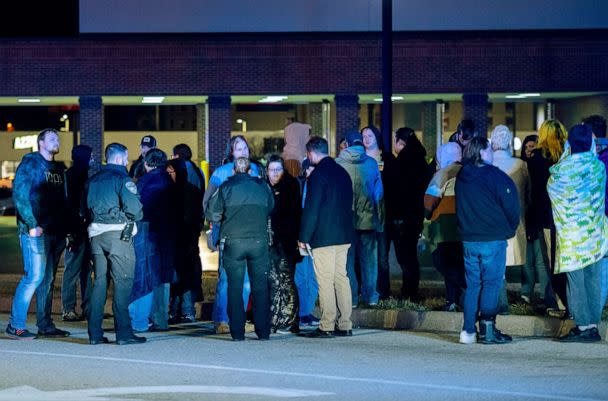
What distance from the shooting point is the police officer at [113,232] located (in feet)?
41.0

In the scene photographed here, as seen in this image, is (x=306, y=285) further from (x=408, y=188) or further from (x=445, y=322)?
(x=408, y=188)

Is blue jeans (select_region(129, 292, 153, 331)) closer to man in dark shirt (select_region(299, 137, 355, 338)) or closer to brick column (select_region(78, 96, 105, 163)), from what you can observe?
man in dark shirt (select_region(299, 137, 355, 338))

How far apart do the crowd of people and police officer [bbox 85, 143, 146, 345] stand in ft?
0.05

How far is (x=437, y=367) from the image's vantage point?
10961mm

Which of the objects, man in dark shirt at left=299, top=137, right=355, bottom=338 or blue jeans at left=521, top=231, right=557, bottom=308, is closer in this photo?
man in dark shirt at left=299, top=137, right=355, bottom=338

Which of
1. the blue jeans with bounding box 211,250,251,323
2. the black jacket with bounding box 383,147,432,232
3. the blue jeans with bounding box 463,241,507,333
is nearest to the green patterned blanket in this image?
the blue jeans with bounding box 463,241,507,333

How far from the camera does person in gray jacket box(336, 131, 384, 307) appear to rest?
563 inches

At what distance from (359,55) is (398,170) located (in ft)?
83.5

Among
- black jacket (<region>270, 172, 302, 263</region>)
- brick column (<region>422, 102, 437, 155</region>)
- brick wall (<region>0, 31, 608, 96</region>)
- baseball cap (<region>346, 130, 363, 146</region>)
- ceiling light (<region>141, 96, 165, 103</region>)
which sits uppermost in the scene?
brick wall (<region>0, 31, 608, 96</region>)

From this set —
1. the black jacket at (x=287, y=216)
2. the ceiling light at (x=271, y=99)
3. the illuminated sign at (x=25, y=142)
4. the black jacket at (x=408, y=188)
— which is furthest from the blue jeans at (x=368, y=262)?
the illuminated sign at (x=25, y=142)

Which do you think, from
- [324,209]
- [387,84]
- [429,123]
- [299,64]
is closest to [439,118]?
[429,123]

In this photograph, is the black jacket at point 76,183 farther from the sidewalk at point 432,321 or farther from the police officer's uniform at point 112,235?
the police officer's uniform at point 112,235

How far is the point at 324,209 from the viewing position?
12969mm

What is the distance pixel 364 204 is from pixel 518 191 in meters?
Answer: 1.70
